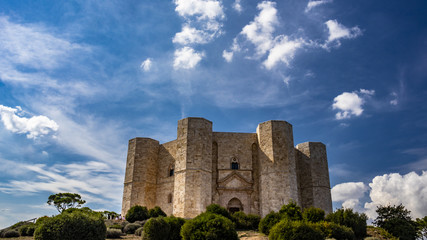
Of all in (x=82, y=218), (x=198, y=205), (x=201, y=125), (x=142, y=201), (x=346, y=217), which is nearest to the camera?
(x=82, y=218)

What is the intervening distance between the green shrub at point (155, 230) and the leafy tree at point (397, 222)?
599 inches

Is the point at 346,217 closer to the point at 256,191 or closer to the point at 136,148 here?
the point at 256,191

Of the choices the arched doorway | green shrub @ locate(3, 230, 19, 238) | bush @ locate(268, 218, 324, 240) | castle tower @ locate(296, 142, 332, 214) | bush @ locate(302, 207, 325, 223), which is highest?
castle tower @ locate(296, 142, 332, 214)

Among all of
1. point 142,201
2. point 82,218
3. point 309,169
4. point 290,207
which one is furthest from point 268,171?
point 82,218

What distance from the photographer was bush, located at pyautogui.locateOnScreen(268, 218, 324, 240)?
9.95 meters

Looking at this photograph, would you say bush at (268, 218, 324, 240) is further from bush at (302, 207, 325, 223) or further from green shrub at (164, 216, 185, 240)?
bush at (302, 207, 325, 223)

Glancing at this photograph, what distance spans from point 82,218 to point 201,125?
15033 mm

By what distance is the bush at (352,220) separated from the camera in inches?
591

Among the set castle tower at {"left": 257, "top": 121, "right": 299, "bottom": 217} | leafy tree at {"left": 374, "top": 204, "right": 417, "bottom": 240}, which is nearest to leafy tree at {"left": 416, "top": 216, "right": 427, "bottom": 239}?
leafy tree at {"left": 374, "top": 204, "right": 417, "bottom": 240}

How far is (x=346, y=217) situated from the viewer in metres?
15.1

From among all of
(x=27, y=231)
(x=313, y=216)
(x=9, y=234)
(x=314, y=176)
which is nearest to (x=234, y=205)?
(x=314, y=176)

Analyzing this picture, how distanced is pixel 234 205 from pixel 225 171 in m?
2.66

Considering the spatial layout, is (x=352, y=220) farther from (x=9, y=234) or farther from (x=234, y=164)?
(x=9, y=234)

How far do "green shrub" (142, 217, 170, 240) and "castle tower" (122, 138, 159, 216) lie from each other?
14589 millimetres
